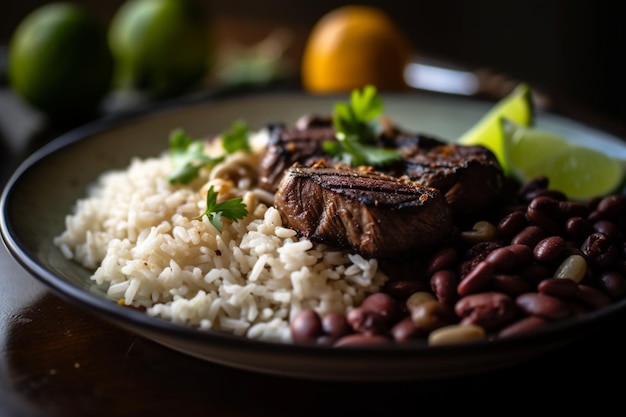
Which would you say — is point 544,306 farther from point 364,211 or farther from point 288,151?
point 288,151

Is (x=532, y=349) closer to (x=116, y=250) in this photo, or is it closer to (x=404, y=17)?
(x=116, y=250)

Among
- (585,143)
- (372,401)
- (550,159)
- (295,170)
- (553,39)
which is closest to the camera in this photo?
(372,401)

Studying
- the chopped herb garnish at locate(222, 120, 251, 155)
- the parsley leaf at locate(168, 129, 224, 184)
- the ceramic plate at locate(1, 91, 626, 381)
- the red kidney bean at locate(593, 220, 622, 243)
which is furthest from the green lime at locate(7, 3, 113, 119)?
the red kidney bean at locate(593, 220, 622, 243)

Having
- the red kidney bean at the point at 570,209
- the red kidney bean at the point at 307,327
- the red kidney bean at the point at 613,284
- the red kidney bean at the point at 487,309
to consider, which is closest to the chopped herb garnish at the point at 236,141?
the red kidney bean at the point at 307,327

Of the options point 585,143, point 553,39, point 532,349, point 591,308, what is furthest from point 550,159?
point 553,39

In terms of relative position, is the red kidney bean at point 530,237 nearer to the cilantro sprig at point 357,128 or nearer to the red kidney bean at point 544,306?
the red kidney bean at point 544,306
